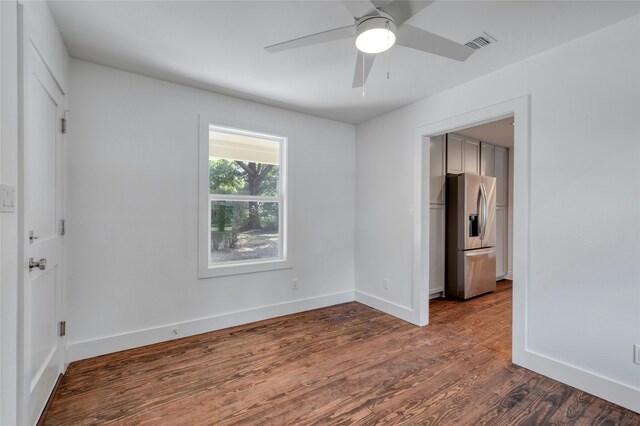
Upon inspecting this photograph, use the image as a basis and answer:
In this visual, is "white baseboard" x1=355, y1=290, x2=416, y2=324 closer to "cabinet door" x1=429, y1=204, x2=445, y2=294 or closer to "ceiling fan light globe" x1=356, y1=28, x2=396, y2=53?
"cabinet door" x1=429, y1=204, x2=445, y2=294

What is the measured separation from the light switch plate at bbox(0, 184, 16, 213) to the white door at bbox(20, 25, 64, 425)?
9cm

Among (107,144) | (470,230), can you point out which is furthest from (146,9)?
(470,230)

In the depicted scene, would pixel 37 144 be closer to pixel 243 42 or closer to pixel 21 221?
pixel 21 221

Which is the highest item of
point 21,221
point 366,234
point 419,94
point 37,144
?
point 419,94

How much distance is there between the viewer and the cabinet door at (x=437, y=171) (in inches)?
167

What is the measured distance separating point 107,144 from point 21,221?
145 centimetres

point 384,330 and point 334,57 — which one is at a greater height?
point 334,57

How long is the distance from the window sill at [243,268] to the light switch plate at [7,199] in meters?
1.86

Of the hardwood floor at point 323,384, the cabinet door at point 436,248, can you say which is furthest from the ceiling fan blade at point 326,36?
the cabinet door at point 436,248

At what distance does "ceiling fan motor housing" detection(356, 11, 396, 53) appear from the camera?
1561 millimetres

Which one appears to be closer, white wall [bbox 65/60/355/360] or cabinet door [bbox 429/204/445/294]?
white wall [bbox 65/60/355/360]

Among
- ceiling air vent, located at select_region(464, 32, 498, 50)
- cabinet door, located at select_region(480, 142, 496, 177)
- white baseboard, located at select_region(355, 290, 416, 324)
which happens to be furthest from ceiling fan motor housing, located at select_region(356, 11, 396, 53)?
cabinet door, located at select_region(480, 142, 496, 177)

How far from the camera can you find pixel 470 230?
4270 millimetres

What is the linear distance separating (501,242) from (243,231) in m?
4.55
